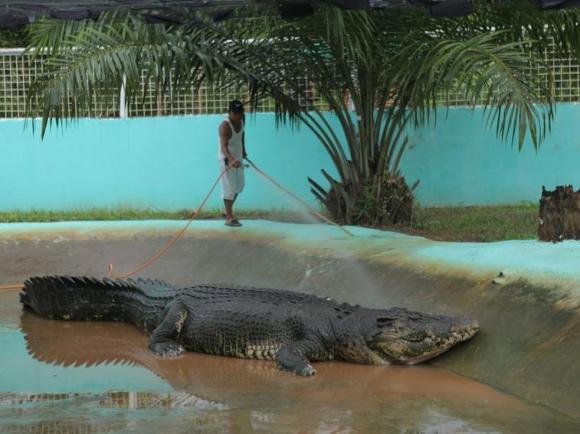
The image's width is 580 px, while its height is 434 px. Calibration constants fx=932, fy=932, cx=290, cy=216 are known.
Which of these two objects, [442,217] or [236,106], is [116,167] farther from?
[442,217]

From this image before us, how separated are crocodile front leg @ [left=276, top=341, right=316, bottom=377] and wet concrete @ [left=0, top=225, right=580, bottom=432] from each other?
11 centimetres

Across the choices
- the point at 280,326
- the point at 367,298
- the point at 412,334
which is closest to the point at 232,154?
the point at 367,298

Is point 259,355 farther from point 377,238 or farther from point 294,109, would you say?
point 294,109

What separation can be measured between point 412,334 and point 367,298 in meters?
1.19

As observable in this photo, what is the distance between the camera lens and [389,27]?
9.30 metres

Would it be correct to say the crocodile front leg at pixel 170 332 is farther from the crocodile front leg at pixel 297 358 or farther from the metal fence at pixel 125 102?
the metal fence at pixel 125 102

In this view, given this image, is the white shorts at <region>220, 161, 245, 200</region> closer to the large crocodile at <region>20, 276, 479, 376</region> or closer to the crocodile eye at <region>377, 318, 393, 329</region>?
the large crocodile at <region>20, 276, 479, 376</region>

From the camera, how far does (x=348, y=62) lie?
9.66m

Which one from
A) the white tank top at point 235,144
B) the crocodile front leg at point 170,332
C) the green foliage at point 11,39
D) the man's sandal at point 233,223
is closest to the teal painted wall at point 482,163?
the white tank top at point 235,144

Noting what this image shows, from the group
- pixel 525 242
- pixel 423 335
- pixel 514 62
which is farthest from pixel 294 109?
pixel 423 335

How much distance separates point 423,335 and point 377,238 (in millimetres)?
2280

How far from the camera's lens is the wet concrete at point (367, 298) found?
509cm

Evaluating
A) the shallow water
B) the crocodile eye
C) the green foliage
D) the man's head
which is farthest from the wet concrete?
the green foliage

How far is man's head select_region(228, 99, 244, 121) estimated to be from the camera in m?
10.1
